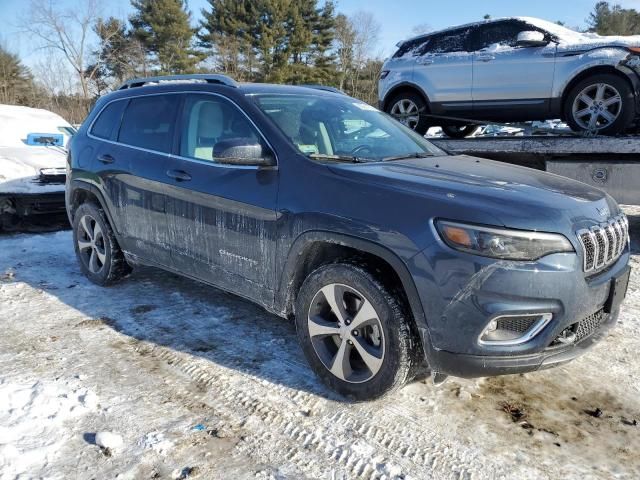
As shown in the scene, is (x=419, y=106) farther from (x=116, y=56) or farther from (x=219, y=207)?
(x=116, y=56)

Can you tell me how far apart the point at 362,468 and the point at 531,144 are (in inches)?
180

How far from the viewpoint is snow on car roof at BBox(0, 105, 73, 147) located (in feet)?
25.0

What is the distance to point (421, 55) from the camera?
773 cm

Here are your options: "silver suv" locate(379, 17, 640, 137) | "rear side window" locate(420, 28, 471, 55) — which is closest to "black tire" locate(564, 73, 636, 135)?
"silver suv" locate(379, 17, 640, 137)

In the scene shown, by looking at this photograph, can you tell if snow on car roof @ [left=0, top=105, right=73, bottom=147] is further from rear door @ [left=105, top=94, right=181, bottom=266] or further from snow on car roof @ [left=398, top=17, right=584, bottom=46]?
snow on car roof @ [left=398, top=17, right=584, bottom=46]

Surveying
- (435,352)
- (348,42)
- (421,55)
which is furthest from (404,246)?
(348,42)

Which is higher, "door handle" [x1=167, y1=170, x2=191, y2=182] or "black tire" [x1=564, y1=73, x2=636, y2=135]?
"black tire" [x1=564, y1=73, x2=636, y2=135]

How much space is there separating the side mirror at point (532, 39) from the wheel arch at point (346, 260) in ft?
16.1

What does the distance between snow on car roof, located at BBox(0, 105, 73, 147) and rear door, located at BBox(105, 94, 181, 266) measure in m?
4.09

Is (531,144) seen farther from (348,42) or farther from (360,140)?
(348,42)

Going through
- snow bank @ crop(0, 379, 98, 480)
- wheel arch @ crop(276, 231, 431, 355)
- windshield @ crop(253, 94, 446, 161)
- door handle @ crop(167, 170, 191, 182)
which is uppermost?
windshield @ crop(253, 94, 446, 161)

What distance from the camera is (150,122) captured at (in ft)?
13.9

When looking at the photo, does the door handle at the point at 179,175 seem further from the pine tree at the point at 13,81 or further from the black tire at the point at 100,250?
the pine tree at the point at 13,81

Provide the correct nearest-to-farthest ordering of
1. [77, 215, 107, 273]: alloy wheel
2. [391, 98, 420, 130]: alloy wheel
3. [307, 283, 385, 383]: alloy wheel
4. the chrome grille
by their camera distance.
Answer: the chrome grille < [307, 283, 385, 383]: alloy wheel < [77, 215, 107, 273]: alloy wheel < [391, 98, 420, 130]: alloy wheel
